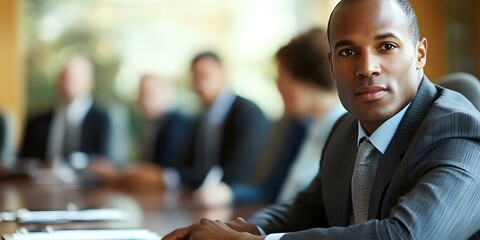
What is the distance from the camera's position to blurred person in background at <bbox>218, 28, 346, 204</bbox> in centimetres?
367

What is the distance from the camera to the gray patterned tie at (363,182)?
6.53 ft

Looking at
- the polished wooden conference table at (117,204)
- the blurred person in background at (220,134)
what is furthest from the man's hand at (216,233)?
the blurred person in background at (220,134)

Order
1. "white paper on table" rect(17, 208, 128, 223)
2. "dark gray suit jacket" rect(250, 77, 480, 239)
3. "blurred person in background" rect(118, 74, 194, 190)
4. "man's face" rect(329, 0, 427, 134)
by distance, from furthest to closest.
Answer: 1. "blurred person in background" rect(118, 74, 194, 190)
2. "white paper on table" rect(17, 208, 128, 223)
3. "man's face" rect(329, 0, 427, 134)
4. "dark gray suit jacket" rect(250, 77, 480, 239)

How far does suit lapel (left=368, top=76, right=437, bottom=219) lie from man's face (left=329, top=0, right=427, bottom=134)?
25 mm

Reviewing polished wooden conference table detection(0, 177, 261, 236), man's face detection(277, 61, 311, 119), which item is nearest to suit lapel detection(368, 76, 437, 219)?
polished wooden conference table detection(0, 177, 261, 236)

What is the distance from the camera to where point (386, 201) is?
1852 millimetres

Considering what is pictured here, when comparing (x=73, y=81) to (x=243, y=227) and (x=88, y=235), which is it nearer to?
(x=88, y=235)

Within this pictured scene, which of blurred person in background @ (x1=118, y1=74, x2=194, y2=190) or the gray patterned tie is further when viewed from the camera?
blurred person in background @ (x1=118, y1=74, x2=194, y2=190)

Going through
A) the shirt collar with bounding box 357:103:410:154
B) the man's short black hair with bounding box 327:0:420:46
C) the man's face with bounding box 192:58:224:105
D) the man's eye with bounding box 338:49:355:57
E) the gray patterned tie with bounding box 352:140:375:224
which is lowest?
the gray patterned tie with bounding box 352:140:375:224

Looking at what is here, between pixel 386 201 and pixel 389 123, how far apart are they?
186 mm

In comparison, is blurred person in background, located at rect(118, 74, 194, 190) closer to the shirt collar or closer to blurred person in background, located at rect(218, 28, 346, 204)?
blurred person in background, located at rect(218, 28, 346, 204)

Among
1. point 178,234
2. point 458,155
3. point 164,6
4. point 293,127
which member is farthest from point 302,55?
point 164,6

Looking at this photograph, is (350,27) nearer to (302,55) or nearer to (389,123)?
(389,123)

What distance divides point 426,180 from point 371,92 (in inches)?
9.8
